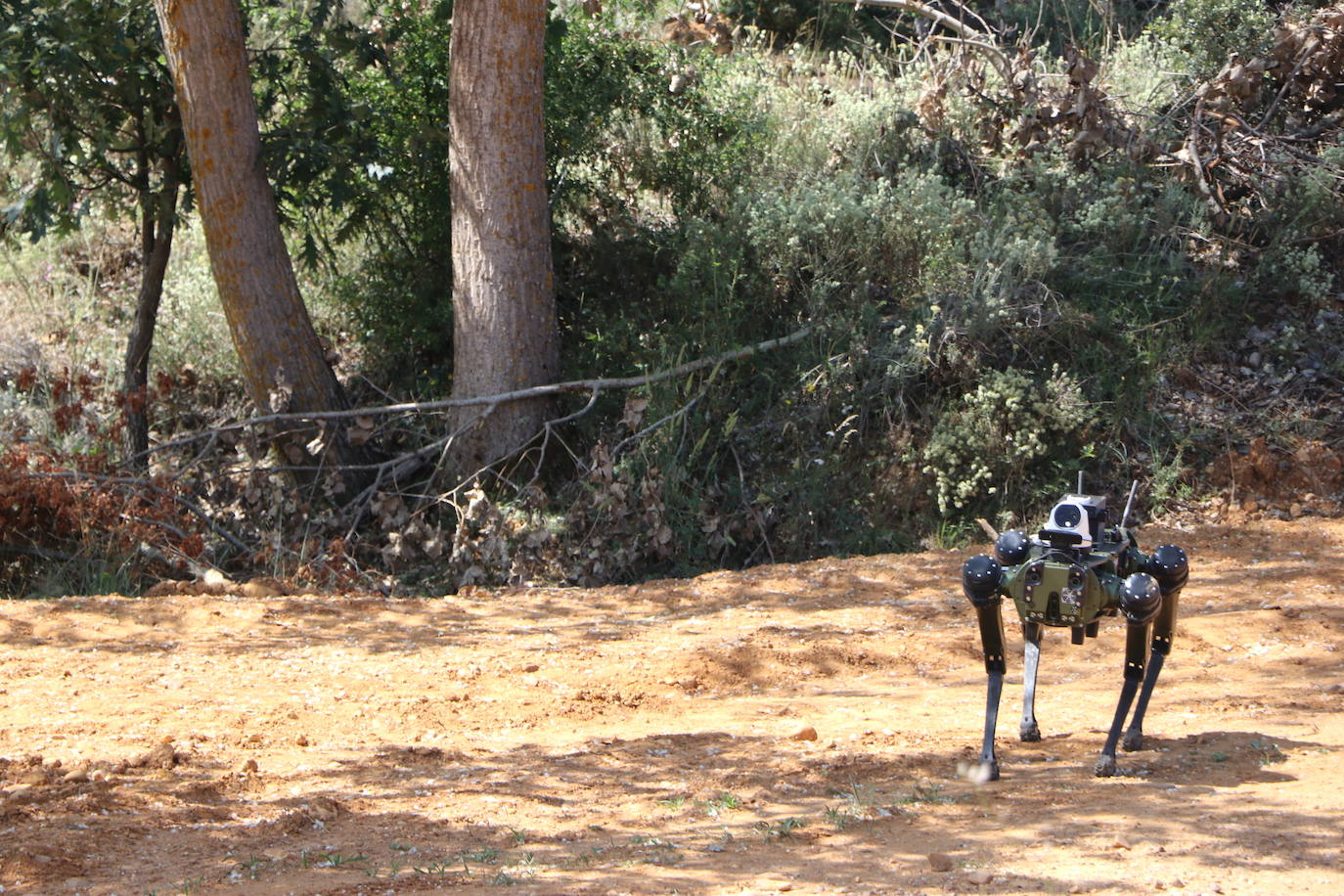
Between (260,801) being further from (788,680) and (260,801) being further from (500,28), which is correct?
(500,28)

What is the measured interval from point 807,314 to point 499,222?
244 cm

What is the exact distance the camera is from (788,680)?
5891mm

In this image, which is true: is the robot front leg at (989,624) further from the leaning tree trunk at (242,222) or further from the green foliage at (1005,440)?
the leaning tree trunk at (242,222)

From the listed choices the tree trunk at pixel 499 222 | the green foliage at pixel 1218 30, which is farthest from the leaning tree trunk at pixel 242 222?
the green foliage at pixel 1218 30

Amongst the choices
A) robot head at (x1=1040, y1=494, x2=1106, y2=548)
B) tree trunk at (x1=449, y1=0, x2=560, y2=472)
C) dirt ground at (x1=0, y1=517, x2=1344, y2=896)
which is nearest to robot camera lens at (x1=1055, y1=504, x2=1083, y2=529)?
robot head at (x1=1040, y1=494, x2=1106, y2=548)

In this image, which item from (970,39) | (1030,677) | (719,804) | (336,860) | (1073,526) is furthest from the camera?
(970,39)

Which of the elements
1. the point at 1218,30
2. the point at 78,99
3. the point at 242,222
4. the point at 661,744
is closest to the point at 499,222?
the point at 242,222

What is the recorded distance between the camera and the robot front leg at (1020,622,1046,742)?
432cm

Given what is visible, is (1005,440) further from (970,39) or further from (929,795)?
(929,795)

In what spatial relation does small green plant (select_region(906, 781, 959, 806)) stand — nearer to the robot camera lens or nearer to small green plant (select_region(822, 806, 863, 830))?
small green plant (select_region(822, 806, 863, 830))

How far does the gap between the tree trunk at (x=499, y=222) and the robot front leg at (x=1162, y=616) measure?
17.7 feet

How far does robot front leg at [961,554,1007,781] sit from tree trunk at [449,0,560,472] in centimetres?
529

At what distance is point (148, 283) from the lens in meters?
10.3

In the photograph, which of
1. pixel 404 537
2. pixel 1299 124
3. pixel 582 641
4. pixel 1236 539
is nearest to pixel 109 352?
pixel 404 537
